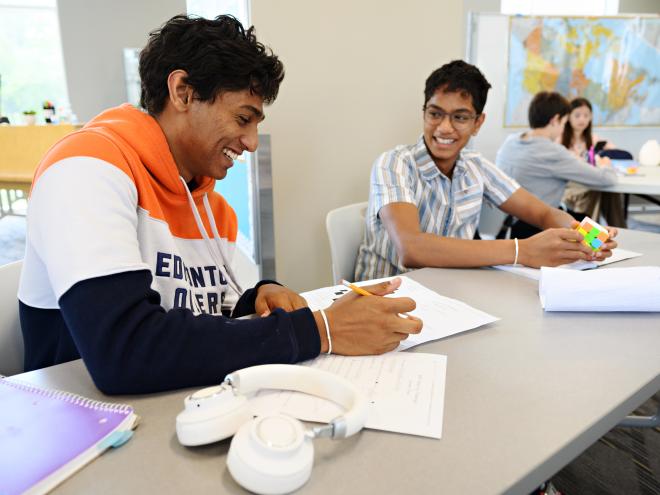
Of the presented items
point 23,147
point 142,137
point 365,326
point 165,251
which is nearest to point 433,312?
point 365,326

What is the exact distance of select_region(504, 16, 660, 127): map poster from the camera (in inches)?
139

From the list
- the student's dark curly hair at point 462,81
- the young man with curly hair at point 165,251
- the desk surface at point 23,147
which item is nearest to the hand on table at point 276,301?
the young man with curly hair at point 165,251

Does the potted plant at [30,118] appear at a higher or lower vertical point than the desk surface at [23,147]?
higher

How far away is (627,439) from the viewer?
1710mm

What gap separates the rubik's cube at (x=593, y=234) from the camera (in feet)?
4.18

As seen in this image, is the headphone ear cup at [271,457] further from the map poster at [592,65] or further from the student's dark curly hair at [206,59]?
the map poster at [592,65]

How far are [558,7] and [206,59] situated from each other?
20.9 feet

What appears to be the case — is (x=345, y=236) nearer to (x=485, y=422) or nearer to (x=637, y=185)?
(x=485, y=422)

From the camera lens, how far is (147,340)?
2.12 feet

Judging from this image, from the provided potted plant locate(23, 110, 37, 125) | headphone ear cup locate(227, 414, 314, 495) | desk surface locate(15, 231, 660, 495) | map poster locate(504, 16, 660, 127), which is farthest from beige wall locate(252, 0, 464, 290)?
potted plant locate(23, 110, 37, 125)

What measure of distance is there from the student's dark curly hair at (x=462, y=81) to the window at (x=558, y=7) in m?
4.71

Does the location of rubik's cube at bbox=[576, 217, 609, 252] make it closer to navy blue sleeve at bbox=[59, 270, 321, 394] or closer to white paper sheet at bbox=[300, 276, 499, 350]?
white paper sheet at bbox=[300, 276, 499, 350]

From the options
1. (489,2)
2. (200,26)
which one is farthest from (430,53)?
(489,2)

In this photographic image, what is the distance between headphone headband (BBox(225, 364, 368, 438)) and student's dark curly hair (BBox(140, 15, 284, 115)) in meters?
0.53
